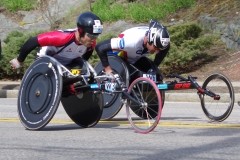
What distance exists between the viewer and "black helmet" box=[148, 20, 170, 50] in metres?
9.15

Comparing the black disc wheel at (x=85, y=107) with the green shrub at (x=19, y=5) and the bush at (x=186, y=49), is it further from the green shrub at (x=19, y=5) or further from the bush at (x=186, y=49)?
the green shrub at (x=19, y=5)

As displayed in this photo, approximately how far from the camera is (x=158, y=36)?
9180 millimetres

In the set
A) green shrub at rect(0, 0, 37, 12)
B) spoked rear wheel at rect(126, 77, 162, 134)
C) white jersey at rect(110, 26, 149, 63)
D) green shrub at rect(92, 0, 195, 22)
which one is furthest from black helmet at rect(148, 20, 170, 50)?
green shrub at rect(0, 0, 37, 12)

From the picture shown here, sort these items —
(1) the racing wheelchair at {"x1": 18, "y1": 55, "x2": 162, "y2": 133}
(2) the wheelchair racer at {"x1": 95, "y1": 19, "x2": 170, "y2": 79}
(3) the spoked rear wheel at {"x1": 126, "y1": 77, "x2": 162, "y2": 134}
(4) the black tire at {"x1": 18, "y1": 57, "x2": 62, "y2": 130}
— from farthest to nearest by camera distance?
(2) the wheelchair racer at {"x1": 95, "y1": 19, "x2": 170, "y2": 79}
(4) the black tire at {"x1": 18, "y1": 57, "x2": 62, "y2": 130}
(1) the racing wheelchair at {"x1": 18, "y1": 55, "x2": 162, "y2": 133}
(3) the spoked rear wheel at {"x1": 126, "y1": 77, "x2": 162, "y2": 134}

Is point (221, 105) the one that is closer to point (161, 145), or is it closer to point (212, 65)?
point (161, 145)

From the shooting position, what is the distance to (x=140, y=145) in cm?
743

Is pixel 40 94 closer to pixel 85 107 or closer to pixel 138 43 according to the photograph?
pixel 85 107

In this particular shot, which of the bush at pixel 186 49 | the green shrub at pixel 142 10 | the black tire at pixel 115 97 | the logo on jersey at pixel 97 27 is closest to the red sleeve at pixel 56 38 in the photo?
the logo on jersey at pixel 97 27

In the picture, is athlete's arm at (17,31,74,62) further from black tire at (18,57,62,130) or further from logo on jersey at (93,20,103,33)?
logo on jersey at (93,20,103,33)

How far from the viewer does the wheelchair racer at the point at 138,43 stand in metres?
9.20

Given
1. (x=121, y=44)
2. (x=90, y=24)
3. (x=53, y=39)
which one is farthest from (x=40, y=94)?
(x=121, y=44)

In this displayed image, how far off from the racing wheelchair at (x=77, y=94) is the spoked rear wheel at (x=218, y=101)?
1347 mm

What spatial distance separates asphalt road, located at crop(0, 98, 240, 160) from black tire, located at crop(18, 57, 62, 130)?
19cm

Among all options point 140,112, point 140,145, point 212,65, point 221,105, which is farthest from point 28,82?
point 212,65
